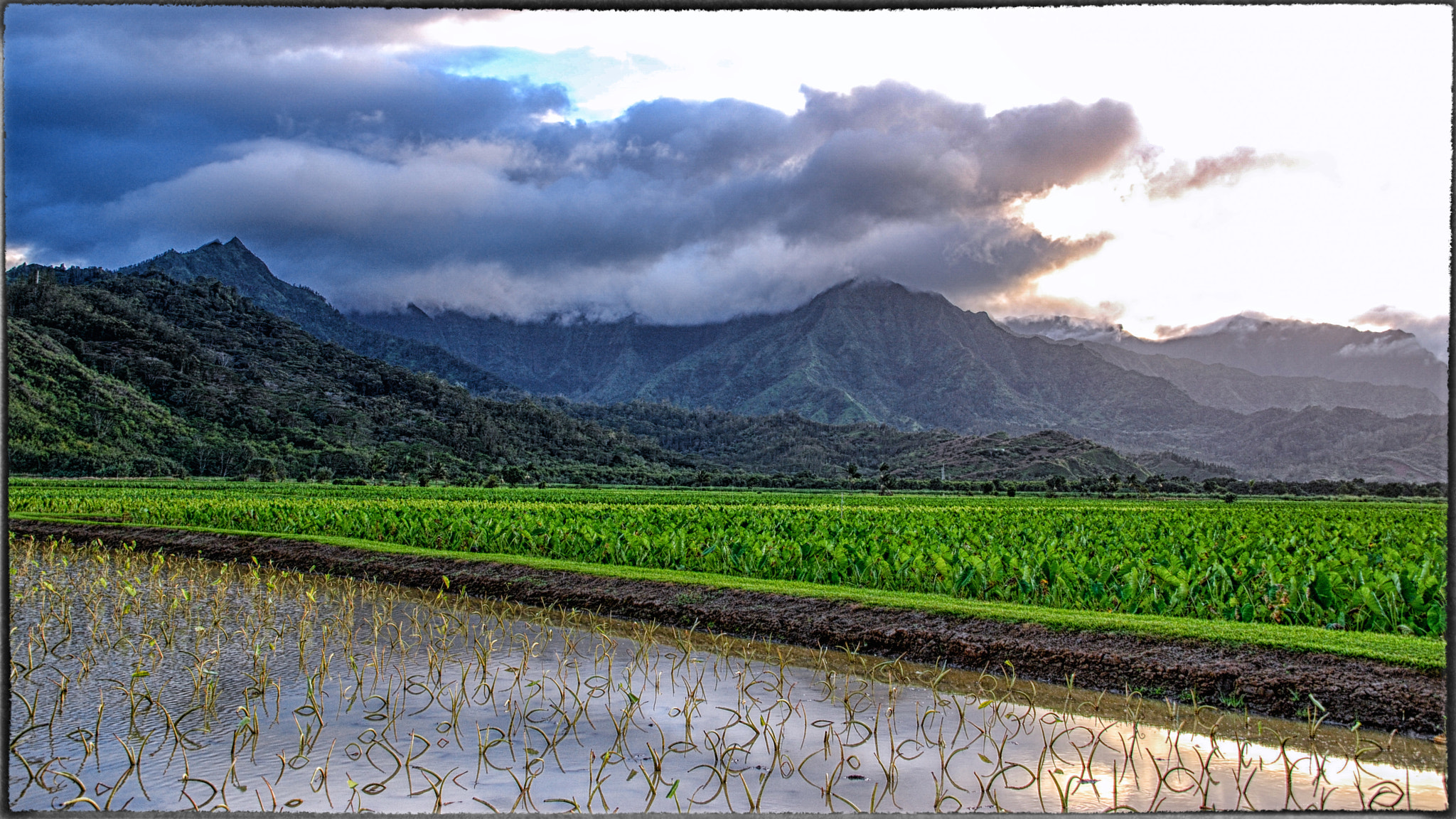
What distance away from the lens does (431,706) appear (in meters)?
7.61

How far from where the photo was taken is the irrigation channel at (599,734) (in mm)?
5738

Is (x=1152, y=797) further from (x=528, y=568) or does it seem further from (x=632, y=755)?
(x=528, y=568)

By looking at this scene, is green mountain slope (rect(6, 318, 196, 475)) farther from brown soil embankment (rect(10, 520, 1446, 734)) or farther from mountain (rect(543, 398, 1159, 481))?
mountain (rect(543, 398, 1159, 481))

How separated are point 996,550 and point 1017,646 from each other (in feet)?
16.7

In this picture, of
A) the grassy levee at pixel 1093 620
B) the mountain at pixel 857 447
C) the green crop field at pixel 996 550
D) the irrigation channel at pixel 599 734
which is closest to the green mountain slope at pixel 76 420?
the green crop field at pixel 996 550

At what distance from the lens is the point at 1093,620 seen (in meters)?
10.3

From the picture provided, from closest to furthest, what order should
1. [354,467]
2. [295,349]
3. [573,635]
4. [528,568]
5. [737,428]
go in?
[573,635], [528,568], [354,467], [295,349], [737,428]

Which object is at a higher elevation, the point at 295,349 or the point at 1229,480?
the point at 295,349

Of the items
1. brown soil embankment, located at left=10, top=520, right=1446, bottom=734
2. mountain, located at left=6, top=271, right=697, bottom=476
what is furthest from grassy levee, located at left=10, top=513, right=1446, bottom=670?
mountain, located at left=6, top=271, right=697, bottom=476

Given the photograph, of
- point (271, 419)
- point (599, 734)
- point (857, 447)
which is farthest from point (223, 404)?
point (599, 734)

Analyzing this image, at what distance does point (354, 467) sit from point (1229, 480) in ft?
282

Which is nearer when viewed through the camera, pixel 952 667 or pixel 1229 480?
pixel 952 667

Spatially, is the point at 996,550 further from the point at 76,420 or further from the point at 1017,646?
the point at 76,420

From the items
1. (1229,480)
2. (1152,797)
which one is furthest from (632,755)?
(1229,480)
